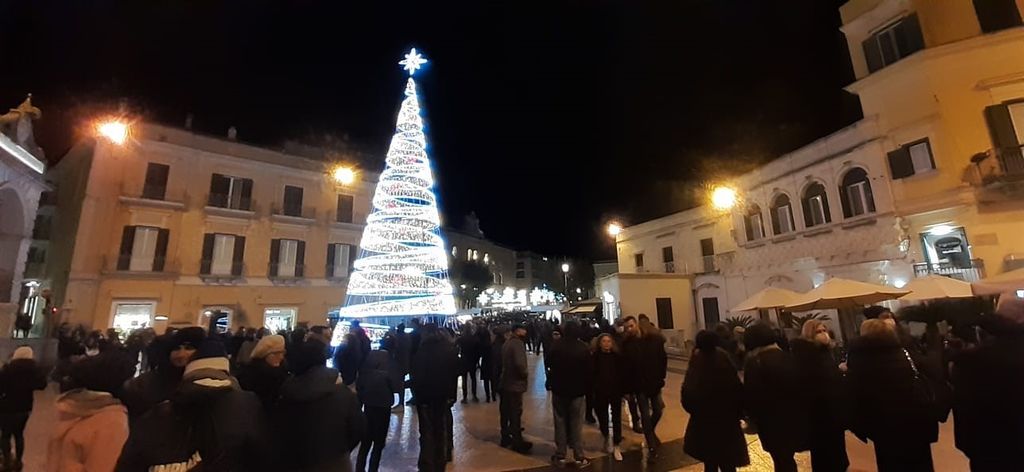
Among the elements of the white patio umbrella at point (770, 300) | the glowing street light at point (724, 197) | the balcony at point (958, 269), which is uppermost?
the glowing street light at point (724, 197)

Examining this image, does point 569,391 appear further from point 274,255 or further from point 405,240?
point 274,255

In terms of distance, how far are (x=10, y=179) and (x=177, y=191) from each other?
662 cm

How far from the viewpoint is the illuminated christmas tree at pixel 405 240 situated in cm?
1450

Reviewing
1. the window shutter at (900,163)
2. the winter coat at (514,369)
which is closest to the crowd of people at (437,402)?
the winter coat at (514,369)

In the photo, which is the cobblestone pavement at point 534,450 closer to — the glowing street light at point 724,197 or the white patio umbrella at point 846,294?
the white patio umbrella at point 846,294

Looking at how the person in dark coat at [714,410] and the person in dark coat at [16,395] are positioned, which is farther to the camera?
the person in dark coat at [16,395]

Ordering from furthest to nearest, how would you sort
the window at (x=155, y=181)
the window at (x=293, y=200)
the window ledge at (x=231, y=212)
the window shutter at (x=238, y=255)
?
the window at (x=293, y=200) → the window shutter at (x=238, y=255) → the window ledge at (x=231, y=212) → the window at (x=155, y=181)

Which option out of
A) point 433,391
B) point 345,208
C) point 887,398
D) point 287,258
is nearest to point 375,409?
point 433,391

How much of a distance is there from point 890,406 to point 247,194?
25.4m

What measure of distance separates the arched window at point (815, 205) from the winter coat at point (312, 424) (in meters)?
18.5

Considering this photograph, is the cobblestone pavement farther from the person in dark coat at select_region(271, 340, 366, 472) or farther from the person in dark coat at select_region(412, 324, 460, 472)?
the person in dark coat at select_region(271, 340, 366, 472)

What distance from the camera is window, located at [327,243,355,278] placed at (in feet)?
78.5

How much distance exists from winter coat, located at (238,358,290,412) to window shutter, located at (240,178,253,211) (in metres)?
22.4

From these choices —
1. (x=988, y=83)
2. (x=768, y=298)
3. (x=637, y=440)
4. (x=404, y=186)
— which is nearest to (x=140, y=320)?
(x=404, y=186)
